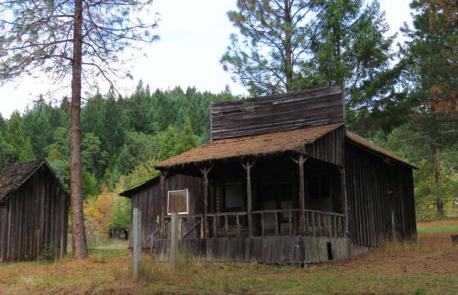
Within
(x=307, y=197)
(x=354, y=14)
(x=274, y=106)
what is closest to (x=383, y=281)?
(x=307, y=197)

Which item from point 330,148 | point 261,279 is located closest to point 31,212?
point 330,148

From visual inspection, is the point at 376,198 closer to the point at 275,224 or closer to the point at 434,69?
the point at 275,224

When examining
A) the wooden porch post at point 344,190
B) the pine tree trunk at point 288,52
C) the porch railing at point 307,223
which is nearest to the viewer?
the porch railing at point 307,223

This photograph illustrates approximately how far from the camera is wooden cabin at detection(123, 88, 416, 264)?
17016 mm

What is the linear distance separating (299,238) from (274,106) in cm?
688

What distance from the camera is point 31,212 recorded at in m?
25.1

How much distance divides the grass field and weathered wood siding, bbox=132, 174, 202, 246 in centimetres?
809

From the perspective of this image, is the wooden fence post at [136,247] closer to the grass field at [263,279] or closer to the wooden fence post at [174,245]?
the grass field at [263,279]

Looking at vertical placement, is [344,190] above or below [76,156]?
below

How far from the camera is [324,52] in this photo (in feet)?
98.3

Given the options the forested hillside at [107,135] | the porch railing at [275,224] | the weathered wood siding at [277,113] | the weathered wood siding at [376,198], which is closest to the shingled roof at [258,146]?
the weathered wood siding at [277,113]

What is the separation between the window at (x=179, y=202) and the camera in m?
25.2

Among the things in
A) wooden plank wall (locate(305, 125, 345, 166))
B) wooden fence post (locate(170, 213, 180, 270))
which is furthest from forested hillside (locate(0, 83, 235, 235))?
wooden fence post (locate(170, 213, 180, 270))

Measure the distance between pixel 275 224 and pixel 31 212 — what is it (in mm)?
12119
